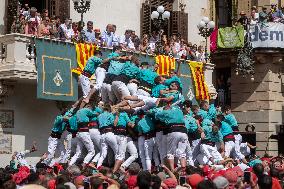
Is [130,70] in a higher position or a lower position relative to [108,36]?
lower

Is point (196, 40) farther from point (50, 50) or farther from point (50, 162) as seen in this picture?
point (50, 162)

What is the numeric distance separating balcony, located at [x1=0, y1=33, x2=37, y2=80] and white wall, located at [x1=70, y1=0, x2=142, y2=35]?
4.36 metres

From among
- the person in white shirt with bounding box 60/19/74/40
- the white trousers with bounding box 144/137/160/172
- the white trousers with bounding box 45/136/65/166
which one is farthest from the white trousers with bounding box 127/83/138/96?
the person in white shirt with bounding box 60/19/74/40

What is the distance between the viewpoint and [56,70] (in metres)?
24.1

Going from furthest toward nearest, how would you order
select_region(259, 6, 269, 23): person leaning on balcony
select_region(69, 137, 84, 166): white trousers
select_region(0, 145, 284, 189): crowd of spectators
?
select_region(259, 6, 269, 23): person leaning on balcony < select_region(69, 137, 84, 166): white trousers < select_region(0, 145, 284, 189): crowd of spectators

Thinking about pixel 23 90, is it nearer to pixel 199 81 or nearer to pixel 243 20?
pixel 199 81

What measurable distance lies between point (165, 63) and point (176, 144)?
11.7 meters

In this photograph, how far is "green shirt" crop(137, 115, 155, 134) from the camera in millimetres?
16889

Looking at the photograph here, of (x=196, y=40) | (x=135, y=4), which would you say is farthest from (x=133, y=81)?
(x=196, y=40)

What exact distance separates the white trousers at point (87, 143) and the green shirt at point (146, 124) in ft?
4.78

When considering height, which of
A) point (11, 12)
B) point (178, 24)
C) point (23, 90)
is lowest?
point (23, 90)

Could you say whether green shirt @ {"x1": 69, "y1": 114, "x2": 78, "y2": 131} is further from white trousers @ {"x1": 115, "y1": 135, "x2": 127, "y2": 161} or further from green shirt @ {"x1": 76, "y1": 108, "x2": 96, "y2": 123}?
white trousers @ {"x1": 115, "y1": 135, "x2": 127, "y2": 161}

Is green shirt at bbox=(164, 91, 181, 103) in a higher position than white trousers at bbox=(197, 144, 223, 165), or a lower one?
higher

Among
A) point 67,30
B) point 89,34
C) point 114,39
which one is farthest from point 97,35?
point 67,30
